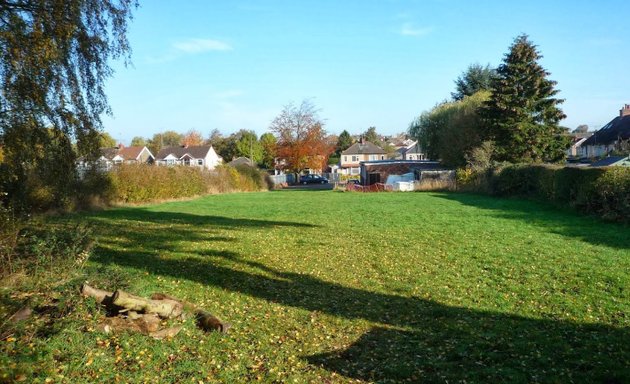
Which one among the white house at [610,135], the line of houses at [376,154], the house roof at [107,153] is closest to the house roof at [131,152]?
the line of houses at [376,154]

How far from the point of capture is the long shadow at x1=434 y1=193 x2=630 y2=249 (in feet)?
43.0

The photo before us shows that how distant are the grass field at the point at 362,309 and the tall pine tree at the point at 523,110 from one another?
81.7ft

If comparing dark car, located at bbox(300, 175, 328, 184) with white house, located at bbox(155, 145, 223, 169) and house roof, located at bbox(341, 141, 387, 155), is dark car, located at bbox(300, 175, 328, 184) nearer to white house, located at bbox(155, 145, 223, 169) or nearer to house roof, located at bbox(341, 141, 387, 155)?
white house, located at bbox(155, 145, 223, 169)

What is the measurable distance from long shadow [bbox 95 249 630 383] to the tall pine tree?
33.6m

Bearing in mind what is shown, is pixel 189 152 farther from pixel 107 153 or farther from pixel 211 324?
pixel 211 324

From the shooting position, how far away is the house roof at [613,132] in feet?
179

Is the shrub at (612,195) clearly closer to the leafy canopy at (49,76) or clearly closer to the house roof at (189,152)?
the leafy canopy at (49,76)

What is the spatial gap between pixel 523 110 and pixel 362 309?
3546 centimetres

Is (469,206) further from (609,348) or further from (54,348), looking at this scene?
(54,348)

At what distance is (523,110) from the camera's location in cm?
3784

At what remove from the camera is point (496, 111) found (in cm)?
3841

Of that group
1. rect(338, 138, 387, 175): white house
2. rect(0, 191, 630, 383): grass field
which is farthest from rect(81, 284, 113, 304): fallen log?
rect(338, 138, 387, 175): white house

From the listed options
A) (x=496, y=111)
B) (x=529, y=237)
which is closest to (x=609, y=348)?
(x=529, y=237)

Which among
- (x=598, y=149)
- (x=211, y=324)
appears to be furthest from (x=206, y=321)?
(x=598, y=149)
